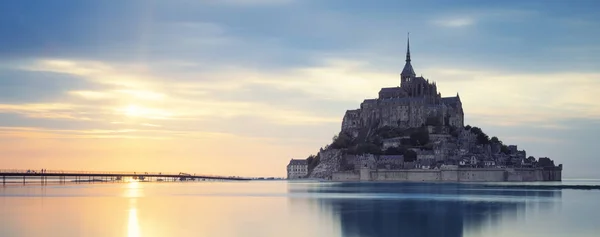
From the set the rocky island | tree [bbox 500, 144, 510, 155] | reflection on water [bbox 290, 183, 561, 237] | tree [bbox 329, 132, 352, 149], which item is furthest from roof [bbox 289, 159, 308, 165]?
reflection on water [bbox 290, 183, 561, 237]

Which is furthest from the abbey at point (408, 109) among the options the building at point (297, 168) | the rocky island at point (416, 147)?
the building at point (297, 168)

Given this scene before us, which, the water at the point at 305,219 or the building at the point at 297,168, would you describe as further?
the building at the point at 297,168

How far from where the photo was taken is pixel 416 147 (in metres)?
154

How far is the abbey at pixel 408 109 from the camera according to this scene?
160 metres

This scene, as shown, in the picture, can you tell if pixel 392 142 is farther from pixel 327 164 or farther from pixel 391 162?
pixel 327 164

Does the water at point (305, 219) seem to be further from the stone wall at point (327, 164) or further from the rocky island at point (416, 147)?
the stone wall at point (327, 164)

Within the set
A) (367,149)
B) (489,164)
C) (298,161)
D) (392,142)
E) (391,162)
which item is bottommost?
(298,161)

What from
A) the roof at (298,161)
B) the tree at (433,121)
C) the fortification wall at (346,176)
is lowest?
the fortification wall at (346,176)

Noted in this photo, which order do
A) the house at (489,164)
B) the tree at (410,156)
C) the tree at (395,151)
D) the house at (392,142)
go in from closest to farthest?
the house at (489,164) < the tree at (410,156) < the tree at (395,151) < the house at (392,142)

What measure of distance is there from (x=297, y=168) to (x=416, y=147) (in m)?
48.2

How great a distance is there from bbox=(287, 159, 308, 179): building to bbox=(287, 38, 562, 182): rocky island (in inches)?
442

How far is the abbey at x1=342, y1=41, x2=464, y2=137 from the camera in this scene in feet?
524

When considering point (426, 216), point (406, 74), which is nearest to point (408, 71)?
point (406, 74)

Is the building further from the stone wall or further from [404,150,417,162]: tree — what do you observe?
[404,150,417,162]: tree
